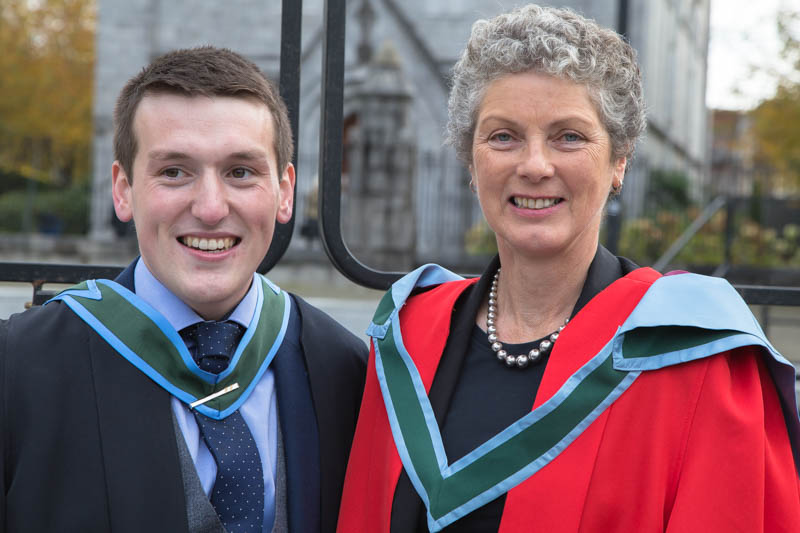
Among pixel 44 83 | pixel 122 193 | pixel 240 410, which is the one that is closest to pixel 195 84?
pixel 122 193

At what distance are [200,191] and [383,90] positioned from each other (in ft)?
40.5

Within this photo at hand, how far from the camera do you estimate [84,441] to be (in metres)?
2.04

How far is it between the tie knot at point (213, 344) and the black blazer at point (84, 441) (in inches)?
5.2

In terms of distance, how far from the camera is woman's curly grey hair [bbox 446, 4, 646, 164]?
2.26 metres

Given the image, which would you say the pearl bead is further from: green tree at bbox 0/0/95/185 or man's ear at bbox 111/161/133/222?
green tree at bbox 0/0/95/185

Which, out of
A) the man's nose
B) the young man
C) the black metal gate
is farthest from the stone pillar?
the man's nose

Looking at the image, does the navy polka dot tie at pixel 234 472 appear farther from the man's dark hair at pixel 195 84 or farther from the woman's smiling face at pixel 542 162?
the woman's smiling face at pixel 542 162

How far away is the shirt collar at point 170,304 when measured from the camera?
2.22 metres

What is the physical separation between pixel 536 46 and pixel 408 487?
1.13 m

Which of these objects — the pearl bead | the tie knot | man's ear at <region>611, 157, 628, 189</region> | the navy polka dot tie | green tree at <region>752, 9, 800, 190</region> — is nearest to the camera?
the navy polka dot tie

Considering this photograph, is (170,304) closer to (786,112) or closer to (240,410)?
(240,410)

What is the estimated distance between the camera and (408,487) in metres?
2.27

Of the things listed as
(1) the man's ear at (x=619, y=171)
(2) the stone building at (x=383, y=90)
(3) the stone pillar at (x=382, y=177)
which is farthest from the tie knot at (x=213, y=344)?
(3) the stone pillar at (x=382, y=177)

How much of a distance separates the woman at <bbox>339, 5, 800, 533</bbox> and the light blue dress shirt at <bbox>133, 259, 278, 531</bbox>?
10.4 inches
